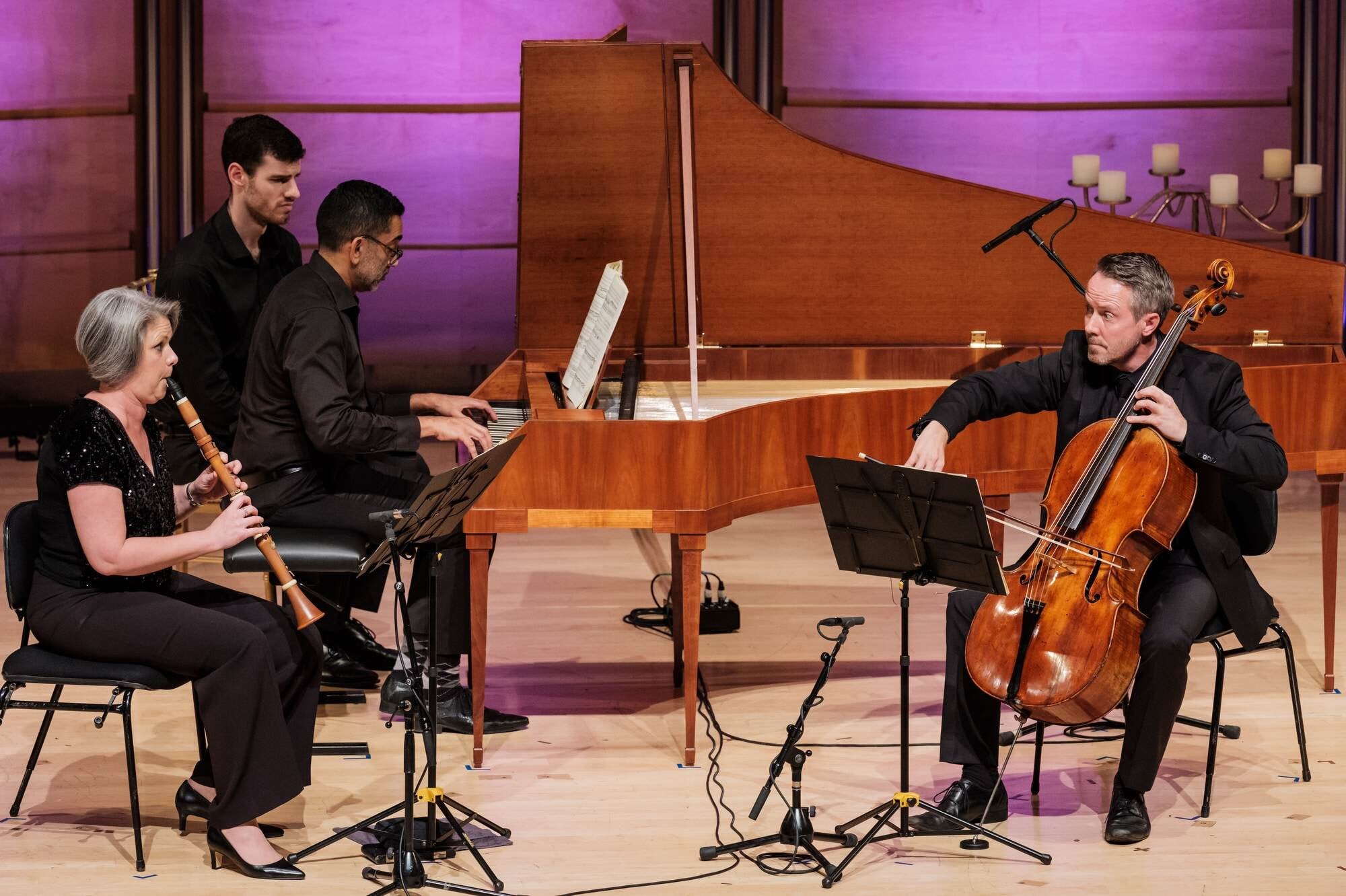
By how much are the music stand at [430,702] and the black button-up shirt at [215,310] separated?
4.97ft

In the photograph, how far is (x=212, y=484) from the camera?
3.47 m

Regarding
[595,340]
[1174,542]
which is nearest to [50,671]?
[595,340]

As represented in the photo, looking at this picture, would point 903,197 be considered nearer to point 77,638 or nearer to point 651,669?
point 651,669

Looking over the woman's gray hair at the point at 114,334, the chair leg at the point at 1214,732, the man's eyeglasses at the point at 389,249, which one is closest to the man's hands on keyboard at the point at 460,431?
the man's eyeglasses at the point at 389,249

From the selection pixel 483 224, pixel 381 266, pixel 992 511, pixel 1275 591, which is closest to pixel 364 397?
pixel 381 266

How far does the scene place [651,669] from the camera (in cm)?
466

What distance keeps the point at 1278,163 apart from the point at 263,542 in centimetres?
543

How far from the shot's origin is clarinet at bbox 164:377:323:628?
3.22 metres

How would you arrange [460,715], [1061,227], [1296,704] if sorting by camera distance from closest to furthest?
[1296,704] → [460,715] → [1061,227]

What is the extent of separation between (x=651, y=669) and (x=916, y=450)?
1.46m

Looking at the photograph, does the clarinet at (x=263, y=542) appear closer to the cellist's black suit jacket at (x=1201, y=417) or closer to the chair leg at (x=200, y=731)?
the chair leg at (x=200, y=731)

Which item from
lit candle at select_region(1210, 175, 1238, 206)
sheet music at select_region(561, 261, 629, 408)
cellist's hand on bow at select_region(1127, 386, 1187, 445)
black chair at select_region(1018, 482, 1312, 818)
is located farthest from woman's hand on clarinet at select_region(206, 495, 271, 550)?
lit candle at select_region(1210, 175, 1238, 206)

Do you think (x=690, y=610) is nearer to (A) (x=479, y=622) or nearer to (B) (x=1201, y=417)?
(A) (x=479, y=622)

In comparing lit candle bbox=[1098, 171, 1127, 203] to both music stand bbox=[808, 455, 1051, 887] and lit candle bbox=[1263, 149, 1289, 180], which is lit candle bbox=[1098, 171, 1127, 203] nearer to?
lit candle bbox=[1263, 149, 1289, 180]
